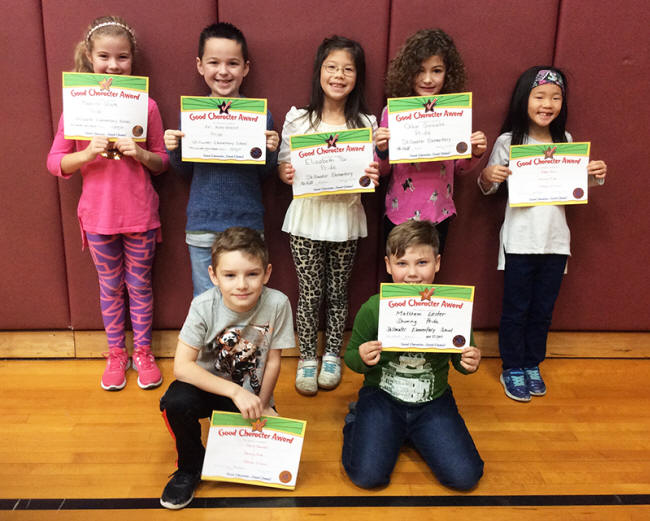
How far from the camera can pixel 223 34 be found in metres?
1.98

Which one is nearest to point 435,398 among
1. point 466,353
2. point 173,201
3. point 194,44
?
point 466,353

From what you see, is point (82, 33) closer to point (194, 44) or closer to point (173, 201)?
point (194, 44)

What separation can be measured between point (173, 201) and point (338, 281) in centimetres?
82

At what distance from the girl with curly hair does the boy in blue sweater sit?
0.50 meters

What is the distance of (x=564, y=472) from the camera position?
1.81 m

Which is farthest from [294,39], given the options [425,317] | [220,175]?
[425,317]

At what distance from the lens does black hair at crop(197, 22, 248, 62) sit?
78.1 inches

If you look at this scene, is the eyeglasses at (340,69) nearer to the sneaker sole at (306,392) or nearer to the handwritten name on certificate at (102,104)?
the handwritten name on certificate at (102,104)

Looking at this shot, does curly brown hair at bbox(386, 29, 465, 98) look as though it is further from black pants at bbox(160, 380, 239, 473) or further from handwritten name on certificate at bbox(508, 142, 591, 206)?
black pants at bbox(160, 380, 239, 473)

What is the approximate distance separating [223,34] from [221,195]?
610mm

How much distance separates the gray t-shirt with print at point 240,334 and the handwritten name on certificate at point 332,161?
48cm

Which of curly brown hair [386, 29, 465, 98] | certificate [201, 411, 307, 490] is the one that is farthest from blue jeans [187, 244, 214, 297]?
curly brown hair [386, 29, 465, 98]

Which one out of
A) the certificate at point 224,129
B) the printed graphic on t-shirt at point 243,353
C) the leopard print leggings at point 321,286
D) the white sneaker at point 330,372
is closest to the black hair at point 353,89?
the certificate at point 224,129

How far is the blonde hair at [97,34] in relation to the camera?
76.6 inches
